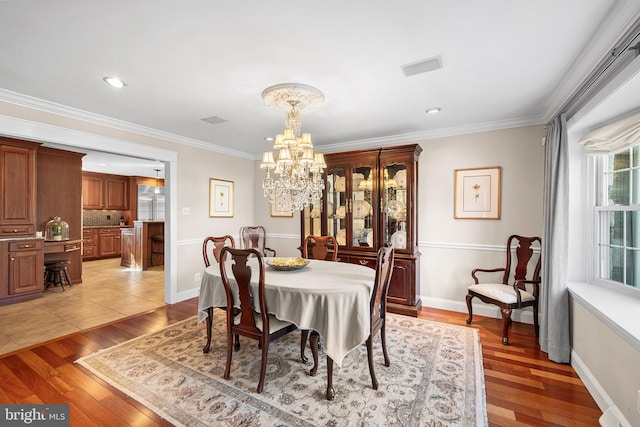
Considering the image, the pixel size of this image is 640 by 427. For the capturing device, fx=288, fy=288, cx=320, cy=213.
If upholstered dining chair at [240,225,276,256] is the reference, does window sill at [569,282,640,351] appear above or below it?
below

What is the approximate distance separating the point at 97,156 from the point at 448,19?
263 inches

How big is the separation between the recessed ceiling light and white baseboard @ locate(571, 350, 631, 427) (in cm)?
417

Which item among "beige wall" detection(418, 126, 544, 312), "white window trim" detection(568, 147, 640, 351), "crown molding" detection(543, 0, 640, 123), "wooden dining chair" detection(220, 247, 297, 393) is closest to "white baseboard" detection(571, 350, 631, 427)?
"white window trim" detection(568, 147, 640, 351)

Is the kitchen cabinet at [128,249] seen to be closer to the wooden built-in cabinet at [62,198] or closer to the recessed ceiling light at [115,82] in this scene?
the wooden built-in cabinet at [62,198]

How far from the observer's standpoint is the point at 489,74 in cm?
229

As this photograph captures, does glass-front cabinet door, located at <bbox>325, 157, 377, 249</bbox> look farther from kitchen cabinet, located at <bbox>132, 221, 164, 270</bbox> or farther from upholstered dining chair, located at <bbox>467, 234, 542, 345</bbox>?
kitchen cabinet, located at <bbox>132, 221, 164, 270</bbox>

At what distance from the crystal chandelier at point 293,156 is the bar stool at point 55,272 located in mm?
4498

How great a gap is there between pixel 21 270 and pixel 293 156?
4.57m

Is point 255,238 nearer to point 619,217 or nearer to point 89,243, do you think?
point 619,217

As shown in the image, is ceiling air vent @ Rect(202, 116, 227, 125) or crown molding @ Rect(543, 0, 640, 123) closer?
crown molding @ Rect(543, 0, 640, 123)

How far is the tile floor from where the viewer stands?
122 inches

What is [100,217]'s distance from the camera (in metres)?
8.05

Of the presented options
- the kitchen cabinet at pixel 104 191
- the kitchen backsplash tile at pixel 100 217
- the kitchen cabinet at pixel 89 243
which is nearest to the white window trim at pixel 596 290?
the kitchen cabinet at pixel 89 243

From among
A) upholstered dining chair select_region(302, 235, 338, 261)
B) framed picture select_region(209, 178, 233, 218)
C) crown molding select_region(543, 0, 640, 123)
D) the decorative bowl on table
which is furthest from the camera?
framed picture select_region(209, 178, 233, 218)
